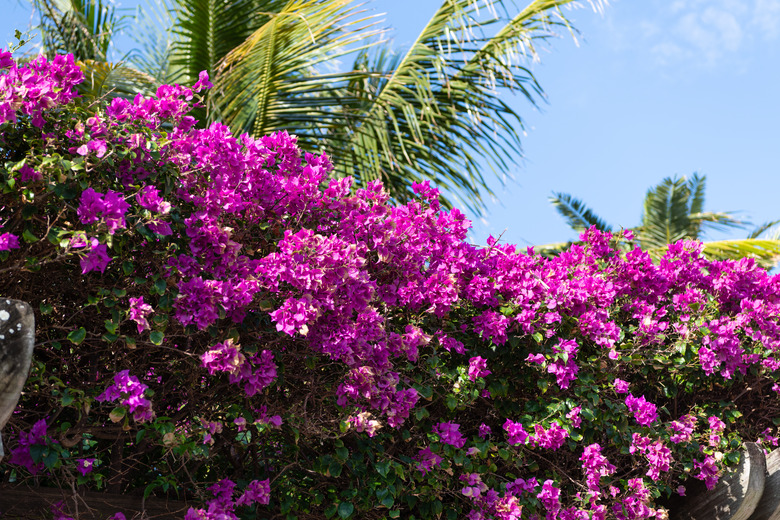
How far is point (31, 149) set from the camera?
235 cm

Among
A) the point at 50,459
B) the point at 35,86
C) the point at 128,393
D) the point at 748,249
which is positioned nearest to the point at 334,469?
the point at 128,393

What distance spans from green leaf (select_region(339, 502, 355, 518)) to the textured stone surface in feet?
4.43

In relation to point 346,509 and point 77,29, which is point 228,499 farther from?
point 77,29

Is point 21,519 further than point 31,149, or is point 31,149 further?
point 21,519

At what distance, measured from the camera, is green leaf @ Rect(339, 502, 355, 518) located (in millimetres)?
2859

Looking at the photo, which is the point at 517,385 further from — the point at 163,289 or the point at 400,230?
the point at 163,289

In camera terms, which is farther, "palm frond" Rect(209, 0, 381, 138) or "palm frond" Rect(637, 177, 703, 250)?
"palm frond" Rect(637, 177, 703, 250)

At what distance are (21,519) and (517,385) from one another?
2162 mm

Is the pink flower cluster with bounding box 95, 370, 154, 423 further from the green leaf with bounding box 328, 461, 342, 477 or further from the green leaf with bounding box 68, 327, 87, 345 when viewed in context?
the green leaf with bounding box 328, 461, 342, 477

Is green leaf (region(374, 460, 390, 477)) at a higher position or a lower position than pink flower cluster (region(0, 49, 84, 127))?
lower

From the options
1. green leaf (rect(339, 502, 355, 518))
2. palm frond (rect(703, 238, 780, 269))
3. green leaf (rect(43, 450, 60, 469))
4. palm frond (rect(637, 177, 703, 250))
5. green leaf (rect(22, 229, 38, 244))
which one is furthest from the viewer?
palm frond (rect(637, 177, 703, 250))

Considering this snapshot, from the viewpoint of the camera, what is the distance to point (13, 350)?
1949 millimetres

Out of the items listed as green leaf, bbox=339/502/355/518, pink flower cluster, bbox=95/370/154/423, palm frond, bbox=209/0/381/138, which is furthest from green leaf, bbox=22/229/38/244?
palm frond, bbox=209/0/381/138

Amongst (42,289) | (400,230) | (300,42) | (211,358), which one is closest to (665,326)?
(400,230)
